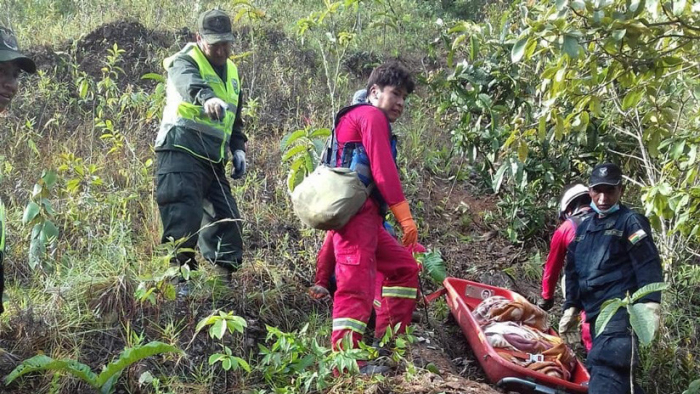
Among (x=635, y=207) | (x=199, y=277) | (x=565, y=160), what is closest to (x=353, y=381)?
(x=199, y=277)

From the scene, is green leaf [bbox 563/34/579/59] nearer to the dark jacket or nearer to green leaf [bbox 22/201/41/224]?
the dark jacket

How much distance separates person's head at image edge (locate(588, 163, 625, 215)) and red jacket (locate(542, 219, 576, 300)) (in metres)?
0.40

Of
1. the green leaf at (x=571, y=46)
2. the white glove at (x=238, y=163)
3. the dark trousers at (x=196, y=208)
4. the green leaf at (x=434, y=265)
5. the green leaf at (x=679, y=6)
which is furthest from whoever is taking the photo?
the white glove at (x=238, y=163)

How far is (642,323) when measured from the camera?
9.04 ft

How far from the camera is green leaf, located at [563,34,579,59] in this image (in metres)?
3.00

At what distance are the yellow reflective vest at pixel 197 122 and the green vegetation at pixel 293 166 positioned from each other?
49cm

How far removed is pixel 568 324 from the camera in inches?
193

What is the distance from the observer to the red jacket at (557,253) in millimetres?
5004

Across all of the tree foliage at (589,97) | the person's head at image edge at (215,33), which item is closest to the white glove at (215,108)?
the person's head at image edge at (215,33)

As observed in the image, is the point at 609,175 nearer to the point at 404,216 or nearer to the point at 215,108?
the point at 404,216

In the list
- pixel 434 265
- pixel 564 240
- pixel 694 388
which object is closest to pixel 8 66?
pixel 434 265

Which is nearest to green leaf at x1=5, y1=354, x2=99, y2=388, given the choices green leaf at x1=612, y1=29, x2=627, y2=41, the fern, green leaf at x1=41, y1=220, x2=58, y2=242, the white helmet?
the fern

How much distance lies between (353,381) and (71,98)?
16.5 ft

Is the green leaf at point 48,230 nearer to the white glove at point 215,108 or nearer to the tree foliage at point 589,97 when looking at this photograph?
the white glove at point 215,108
